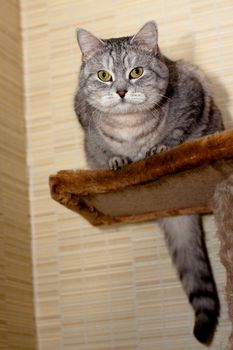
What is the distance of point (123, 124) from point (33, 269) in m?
0.69

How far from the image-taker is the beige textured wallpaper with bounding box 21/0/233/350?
1.81m

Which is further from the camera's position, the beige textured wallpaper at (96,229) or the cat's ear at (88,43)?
the beige textured wallpaper at (96,229)

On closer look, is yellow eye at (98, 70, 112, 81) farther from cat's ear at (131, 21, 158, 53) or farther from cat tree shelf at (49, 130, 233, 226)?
cat tree shelf at (49, 130, 233, 226)

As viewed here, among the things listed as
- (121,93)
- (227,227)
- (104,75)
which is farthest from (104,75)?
(227,227)

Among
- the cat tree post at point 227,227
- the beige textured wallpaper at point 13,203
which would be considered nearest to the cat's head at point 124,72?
the cat tree post at point 227,227

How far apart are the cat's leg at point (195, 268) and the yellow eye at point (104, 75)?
484mm

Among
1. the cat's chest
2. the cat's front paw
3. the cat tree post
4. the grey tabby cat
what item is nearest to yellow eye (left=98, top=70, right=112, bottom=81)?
the grey tabby cat

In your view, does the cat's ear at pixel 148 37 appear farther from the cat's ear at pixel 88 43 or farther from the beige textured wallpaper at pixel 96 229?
the beige textured wallpaper at pixel 96 229

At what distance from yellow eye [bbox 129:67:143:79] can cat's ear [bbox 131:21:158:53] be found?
0.08 m

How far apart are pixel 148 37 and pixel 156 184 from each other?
418 mm

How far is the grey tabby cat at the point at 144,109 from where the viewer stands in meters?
1.51

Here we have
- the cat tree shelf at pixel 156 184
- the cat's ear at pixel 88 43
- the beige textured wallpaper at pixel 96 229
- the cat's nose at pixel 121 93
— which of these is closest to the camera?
the cat tree shelf at pixel 156 184

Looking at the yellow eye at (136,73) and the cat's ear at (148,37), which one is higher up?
the cat's ear at (148,37)

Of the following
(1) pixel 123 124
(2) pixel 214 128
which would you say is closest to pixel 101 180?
(1) pixel 123 124
